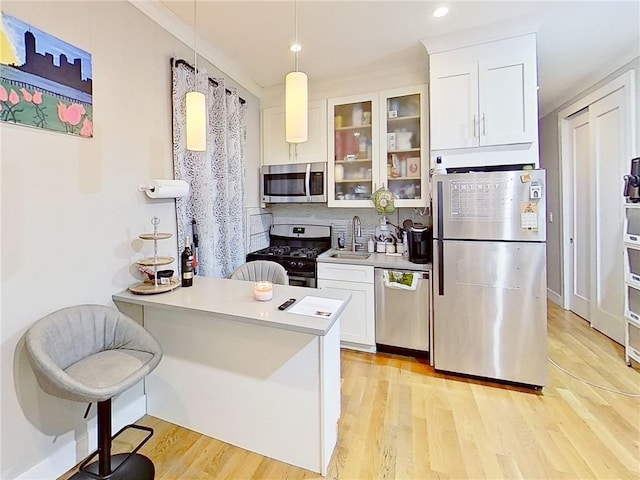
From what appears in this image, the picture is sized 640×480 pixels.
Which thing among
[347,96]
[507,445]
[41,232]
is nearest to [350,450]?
[507,445]

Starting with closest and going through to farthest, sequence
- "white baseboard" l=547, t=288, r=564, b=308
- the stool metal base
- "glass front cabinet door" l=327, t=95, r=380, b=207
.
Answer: the stool metal base, "glass front cabinet door" l=327, t=95, r=380, b=207, "white baseboard" l=547, t=288, r=564, b=308

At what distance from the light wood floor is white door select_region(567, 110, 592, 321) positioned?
1.39m

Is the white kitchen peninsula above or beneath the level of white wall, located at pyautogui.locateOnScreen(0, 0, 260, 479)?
beneath

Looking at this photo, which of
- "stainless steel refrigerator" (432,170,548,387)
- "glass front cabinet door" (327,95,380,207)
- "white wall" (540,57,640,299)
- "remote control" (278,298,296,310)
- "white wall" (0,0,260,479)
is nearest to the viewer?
"white wall" (0,0,260,479)

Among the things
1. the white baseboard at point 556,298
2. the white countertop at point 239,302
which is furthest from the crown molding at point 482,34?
the white baseboard at point 556,298

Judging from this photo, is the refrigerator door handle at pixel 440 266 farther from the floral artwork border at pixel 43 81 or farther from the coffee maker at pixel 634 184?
the floral artwork border at pixel 43 81

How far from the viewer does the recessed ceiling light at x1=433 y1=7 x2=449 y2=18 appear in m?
A: 2.16

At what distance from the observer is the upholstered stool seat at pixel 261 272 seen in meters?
2.52

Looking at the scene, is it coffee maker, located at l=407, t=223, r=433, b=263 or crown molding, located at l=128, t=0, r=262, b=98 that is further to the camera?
coffee maker, located at l=407, t=223, r=433, b=263

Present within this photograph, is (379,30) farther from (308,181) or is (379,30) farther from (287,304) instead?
(287,304)

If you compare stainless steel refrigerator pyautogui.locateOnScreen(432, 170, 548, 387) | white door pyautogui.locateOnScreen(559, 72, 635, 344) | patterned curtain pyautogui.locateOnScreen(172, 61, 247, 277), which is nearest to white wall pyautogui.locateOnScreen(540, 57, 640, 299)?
white door pyautogui.locateOnScreen(559, 72, 635, 344)

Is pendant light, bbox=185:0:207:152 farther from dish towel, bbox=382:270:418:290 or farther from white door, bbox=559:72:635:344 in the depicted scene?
white door, bbox=559:72:635:344

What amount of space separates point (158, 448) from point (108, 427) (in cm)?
42

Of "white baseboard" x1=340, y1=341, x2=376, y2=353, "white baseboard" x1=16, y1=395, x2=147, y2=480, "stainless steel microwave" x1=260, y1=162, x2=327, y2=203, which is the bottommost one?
"white baseboard" x1=16, y1=395, x2=147, y2=480
